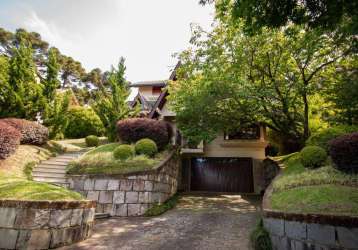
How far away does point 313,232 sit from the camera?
512 centimetres

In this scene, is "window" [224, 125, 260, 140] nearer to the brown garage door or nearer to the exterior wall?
the exterior wall

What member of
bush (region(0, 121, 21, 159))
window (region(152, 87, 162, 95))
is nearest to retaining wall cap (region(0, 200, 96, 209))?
bush (region(0, 121, 21, 159))

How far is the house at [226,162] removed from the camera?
16500mm

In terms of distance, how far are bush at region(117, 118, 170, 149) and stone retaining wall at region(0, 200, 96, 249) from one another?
22.0ft

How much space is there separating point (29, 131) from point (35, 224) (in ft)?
30.1

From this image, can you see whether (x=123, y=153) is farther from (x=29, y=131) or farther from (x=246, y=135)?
(x=246, y=135)

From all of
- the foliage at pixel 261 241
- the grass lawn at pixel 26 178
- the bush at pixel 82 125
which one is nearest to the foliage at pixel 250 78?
the foliage at pixel 261 241

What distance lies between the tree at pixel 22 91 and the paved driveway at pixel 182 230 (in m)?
9.24

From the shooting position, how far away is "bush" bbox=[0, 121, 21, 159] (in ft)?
35.6

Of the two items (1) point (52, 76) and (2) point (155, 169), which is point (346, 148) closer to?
(2) point (155, 169)

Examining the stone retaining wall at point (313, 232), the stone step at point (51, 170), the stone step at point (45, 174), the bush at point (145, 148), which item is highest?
the bush at point (145, 148)

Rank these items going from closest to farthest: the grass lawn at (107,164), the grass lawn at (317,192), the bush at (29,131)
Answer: the grass lawn at (317,192) < the grass lawn at (107,164) < the bush at (29,131)

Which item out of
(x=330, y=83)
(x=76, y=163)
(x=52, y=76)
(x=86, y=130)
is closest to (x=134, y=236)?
(x=76, y=163)

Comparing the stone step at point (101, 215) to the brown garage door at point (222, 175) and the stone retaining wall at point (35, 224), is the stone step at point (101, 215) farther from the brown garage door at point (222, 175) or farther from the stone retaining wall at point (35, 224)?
the brown garage door at point (222, 175)
